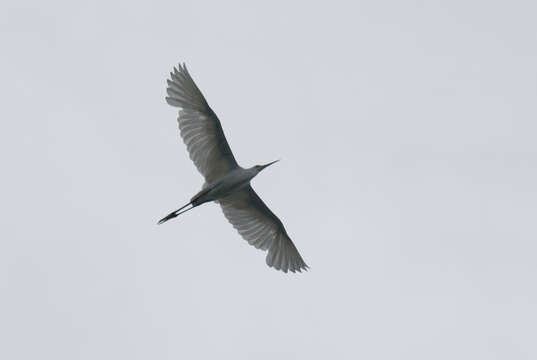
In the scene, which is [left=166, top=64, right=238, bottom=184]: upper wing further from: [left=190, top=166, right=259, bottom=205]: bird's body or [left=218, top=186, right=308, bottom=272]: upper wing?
[left=218, top=186, right=308, bottom=272]: upper wing

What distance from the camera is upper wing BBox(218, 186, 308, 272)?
2919cm

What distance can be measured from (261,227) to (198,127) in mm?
4081

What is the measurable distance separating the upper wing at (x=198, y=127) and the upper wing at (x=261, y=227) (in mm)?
1397

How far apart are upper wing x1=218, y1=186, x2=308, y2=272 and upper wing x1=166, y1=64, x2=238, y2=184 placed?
140cm

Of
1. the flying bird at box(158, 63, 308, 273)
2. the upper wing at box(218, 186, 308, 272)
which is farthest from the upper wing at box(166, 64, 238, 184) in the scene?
the upper wing at box(218, 186, 308, 272)

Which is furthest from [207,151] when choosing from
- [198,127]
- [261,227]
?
[261,227]

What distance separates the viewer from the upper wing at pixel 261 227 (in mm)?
29188

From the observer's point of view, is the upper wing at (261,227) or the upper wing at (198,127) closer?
the upper wing at (198,127)

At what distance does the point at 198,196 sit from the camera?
27531mm

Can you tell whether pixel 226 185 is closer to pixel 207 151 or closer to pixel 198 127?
pixel 207 151

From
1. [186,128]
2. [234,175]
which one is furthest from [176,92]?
[234,175]

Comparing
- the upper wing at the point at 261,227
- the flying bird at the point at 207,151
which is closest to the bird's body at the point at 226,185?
the flying bird at the point at 207,151

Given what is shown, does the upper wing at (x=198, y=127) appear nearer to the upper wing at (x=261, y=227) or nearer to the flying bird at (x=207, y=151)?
the flying bird at (x=207, y=151)

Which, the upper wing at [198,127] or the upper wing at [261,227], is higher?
the upper wing at [198,127]
